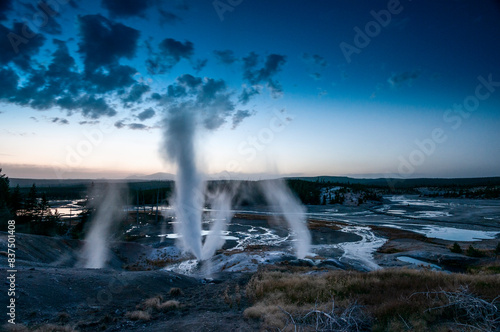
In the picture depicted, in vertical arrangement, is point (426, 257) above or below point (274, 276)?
below

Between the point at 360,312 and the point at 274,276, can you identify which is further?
the point at 274,276

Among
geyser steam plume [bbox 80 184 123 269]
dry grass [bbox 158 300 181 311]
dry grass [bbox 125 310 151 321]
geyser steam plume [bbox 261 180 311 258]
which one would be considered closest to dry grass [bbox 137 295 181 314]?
dry grass [bbox 158 300 181 311]

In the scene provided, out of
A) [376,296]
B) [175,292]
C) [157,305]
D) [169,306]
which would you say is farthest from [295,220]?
[157,305]

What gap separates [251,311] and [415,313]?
16.4 feet

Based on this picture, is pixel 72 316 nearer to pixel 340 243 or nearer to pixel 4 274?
pixel 4 274

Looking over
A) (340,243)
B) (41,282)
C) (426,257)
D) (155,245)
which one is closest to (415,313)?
(41,282)

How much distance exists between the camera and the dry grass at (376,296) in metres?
7.77

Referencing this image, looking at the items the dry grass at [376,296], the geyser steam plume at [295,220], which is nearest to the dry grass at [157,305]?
the dry grass at [376,296]

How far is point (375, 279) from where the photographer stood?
39.2ft

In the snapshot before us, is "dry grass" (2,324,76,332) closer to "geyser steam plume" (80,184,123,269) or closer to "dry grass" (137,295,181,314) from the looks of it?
"dry grass" (137,295,181,314)

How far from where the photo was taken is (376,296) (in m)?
9.74

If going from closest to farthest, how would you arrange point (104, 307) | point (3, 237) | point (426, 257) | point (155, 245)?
point (104, 307)
point (3, 237)
point (426, 257)
point (155, 245)

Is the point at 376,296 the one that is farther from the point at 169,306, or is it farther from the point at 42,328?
the point at 42,328

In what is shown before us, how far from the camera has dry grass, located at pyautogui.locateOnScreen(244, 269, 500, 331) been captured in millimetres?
7770
